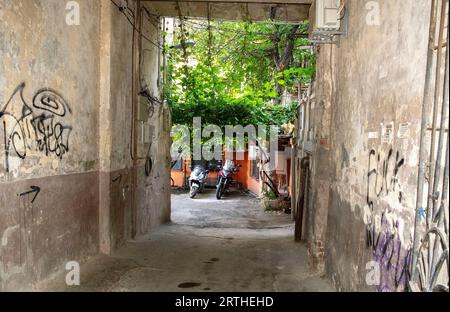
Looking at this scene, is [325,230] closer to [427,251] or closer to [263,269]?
[263,269]

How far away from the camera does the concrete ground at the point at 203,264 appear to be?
451cm

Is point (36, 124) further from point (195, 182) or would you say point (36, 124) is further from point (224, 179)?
point (224, 179)

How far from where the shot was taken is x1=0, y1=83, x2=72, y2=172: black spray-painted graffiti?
3.29 m

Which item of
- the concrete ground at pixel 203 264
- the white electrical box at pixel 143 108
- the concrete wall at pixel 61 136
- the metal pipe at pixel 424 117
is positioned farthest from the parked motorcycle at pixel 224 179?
the metal pipe at pixel 424 117

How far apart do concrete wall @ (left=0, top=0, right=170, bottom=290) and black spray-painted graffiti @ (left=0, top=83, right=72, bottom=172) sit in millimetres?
10

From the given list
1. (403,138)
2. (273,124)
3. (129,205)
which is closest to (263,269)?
(129,205)

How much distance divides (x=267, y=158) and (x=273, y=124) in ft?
12.1

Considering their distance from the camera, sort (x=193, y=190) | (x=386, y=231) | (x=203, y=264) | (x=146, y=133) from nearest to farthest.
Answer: (x=386, y=231) < (x=203, y=264) < (x=146, y=133) < (x=193, y=190)

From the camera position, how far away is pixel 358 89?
3.84 meters

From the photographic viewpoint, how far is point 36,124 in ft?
12.4

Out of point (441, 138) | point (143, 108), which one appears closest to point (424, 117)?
point (441, 138)

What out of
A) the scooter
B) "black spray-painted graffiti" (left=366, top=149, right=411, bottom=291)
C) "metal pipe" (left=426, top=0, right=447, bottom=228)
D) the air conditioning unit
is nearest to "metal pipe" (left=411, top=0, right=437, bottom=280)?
"metal pipe" (left=426, top=0, right=447, bottom=228)

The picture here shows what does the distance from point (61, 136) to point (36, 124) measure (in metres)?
0.49

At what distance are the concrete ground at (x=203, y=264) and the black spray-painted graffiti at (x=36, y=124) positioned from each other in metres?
1.47
